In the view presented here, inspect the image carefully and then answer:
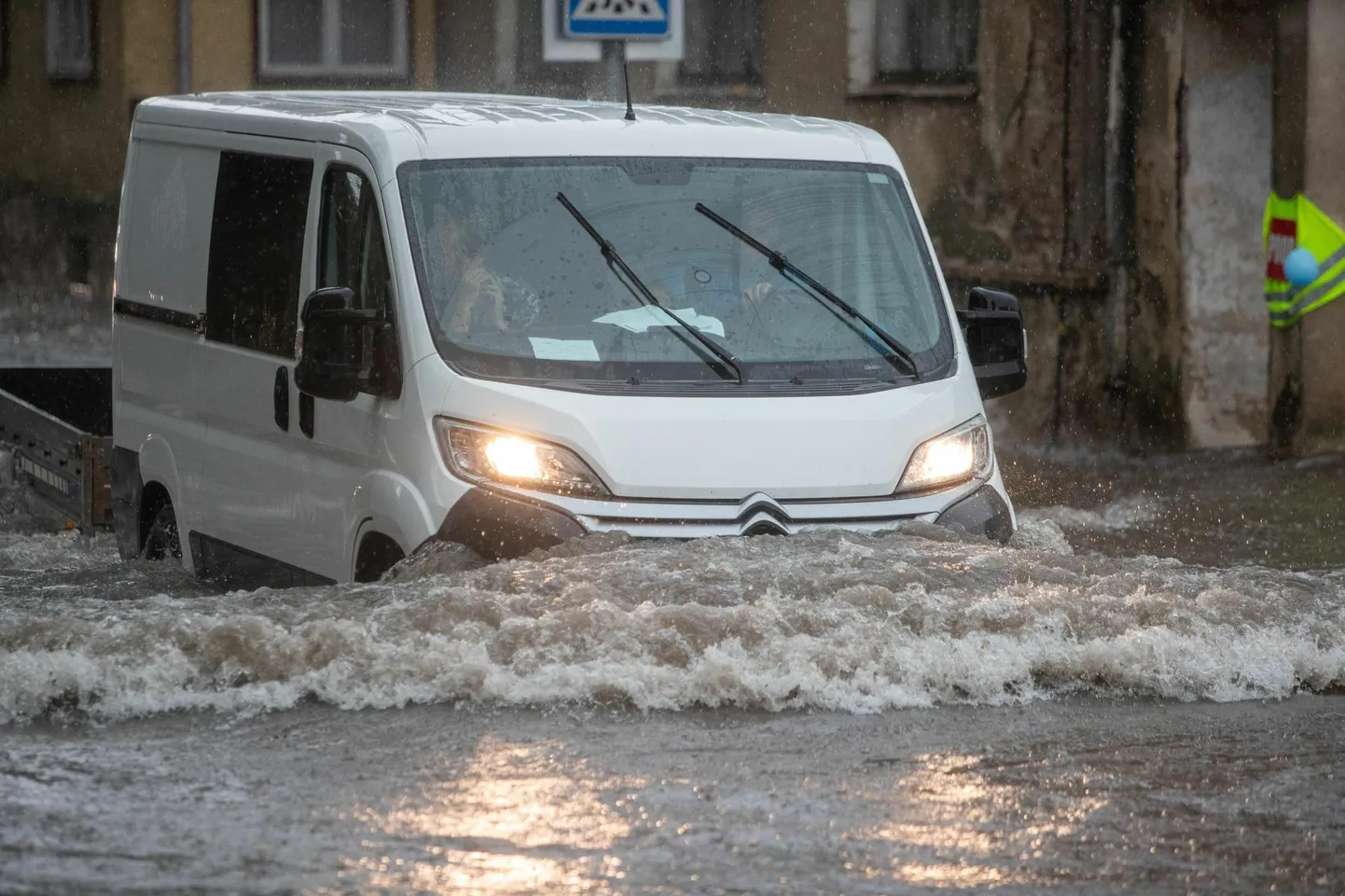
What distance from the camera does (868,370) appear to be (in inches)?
316

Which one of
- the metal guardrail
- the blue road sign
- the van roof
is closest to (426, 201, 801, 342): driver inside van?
the van roof

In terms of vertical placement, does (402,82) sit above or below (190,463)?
above

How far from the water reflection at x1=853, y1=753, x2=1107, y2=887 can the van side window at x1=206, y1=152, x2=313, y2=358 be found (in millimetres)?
3114

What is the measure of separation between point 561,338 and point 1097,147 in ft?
33.0

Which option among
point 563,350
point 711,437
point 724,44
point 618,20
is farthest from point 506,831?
point 724,44

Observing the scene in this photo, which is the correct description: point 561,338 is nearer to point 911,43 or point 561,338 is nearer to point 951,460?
point 951,460

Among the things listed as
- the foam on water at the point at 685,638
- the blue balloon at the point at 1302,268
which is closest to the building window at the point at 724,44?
the blue balloon at the point at 1302,268

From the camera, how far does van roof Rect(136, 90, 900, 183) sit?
26.8ft

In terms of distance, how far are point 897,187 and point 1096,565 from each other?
1.47 metres

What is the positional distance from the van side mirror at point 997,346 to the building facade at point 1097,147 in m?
6.75

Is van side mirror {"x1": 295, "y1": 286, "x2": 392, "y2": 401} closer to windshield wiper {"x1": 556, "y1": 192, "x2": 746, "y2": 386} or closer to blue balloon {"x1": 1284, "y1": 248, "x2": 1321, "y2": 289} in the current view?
windshield wiper {"x1": 556, "y1": 192, "x2": 746, "y2": 386}

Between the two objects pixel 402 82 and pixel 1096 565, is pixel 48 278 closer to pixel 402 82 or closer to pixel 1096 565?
pixel 402 82

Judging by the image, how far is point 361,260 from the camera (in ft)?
26.7

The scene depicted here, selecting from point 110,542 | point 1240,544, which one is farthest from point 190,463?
point 1240,544
